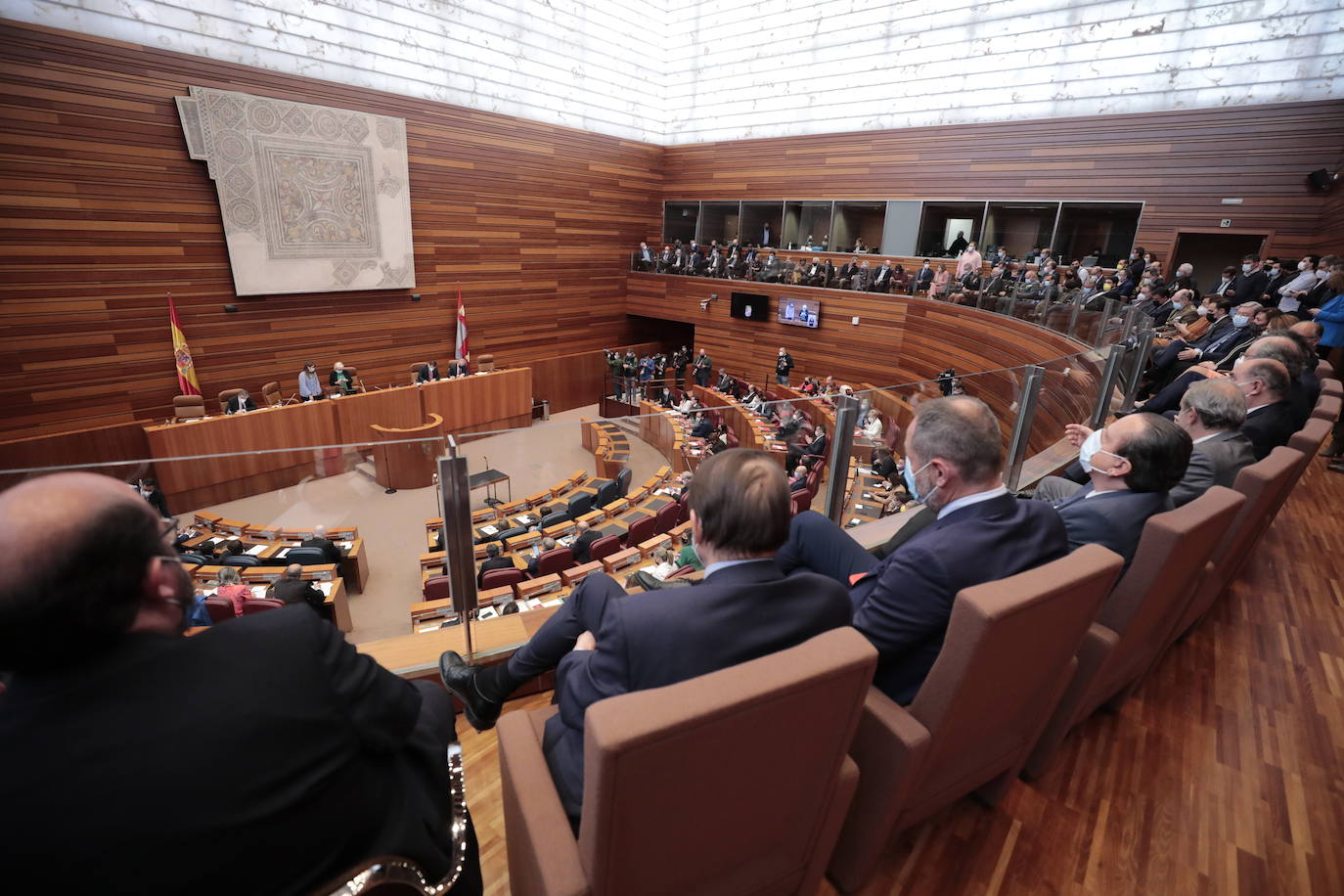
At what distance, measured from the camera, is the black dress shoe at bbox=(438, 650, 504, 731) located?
5.71 feet

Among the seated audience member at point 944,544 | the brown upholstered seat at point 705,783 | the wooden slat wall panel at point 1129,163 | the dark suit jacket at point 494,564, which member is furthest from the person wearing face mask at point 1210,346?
the dark suit jacket at point 494,564

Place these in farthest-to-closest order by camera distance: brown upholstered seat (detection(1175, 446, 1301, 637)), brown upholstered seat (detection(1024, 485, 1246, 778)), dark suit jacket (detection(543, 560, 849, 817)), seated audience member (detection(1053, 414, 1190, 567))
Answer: brown upholstered seat (detection(1175, 446, 1301, 637)), seated audience member (detection(1053, 414, 1190, 567)), brown upholstered seat (detection(1024, 485, 1246, 778)), dark suit jacket (detection(543, 560, 849, 817))

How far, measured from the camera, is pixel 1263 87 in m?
7.09

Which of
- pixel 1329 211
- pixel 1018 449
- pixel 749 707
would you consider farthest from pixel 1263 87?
pixel 749 707

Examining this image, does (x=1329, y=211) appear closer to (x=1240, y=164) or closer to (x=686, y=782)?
(x=1240, y=164)

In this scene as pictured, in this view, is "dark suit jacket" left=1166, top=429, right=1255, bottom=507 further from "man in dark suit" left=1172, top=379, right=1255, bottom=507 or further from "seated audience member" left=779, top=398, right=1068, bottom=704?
"seated audience member" left=779, top=398, right=1068, bottom=704

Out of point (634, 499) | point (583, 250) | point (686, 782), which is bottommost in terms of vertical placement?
point (634, 499)

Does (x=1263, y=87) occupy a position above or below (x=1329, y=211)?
above

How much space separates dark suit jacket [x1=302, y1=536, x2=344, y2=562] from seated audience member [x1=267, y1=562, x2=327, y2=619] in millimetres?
183

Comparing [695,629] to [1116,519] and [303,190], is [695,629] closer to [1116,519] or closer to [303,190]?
[1116,519]

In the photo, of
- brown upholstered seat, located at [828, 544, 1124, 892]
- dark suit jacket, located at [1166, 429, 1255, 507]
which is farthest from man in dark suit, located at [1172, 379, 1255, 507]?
brown upholstered seat, located at [828, 544, 1124, 892]

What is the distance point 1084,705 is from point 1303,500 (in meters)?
3.77

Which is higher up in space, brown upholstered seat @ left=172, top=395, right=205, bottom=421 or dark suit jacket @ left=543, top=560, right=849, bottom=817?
dark suit jacket @ left=543, top=560, right=849, bottom=817

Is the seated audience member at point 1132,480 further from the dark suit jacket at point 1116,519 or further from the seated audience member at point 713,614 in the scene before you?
the seated audience member at point 713,614
